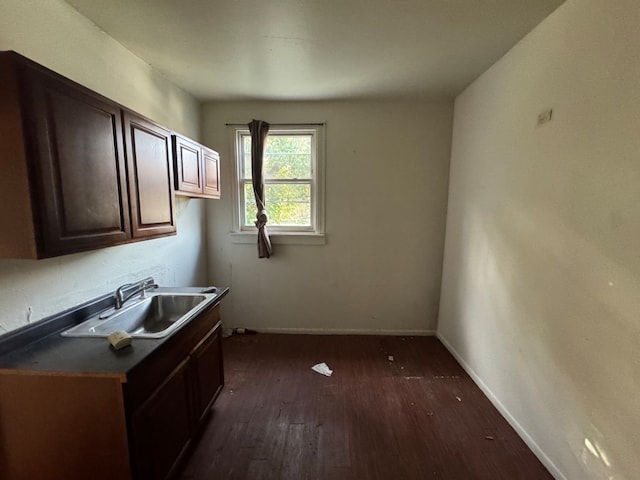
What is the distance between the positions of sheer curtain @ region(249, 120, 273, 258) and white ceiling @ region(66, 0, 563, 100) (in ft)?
1.29

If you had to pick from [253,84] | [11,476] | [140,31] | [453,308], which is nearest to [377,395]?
[453,308]

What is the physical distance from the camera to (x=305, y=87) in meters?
2.57

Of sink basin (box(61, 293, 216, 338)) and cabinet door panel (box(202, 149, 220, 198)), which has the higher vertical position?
cabinet door panel (box(202, 149, 220, 198))

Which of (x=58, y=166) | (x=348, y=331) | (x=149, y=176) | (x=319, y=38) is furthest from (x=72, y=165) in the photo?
(x=348, y=331)

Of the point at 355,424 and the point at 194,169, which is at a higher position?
the point at 194,169

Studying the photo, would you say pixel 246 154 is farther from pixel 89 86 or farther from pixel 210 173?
pixel 89 86

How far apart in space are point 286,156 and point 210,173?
896 mm

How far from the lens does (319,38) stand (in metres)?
1.82

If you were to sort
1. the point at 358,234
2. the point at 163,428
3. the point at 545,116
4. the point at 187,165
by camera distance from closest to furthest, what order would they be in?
the point at 163,428, the point at 545,116, the point at 187,165, the point at 358,234

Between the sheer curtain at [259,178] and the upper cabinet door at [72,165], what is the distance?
1528mm

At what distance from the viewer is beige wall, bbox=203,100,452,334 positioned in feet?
9.60

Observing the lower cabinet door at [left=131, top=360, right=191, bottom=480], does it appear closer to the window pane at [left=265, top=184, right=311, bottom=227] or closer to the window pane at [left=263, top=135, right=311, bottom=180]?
the window pane at [left=265, top=184, right=311, bottom=227]

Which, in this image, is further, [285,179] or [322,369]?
[285,179]

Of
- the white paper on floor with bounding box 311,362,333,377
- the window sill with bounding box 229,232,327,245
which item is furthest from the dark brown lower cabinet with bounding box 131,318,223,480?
the window sill with bounding box 229,232,327,245
